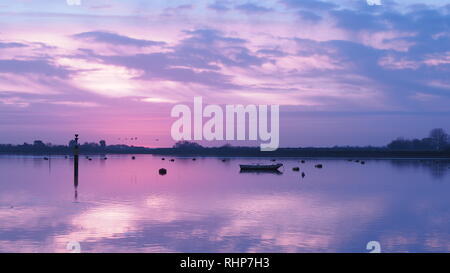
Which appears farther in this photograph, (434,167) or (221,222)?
(434,167)

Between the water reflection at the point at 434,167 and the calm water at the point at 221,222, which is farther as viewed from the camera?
the water reflection at the point at 434,167

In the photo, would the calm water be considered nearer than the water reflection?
Yes

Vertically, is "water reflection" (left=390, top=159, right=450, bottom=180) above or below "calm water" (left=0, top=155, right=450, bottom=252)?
below

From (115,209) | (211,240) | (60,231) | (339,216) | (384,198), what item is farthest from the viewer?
(384,198)

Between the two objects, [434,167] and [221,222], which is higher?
[221,222]

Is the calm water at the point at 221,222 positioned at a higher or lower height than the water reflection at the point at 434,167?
higher
